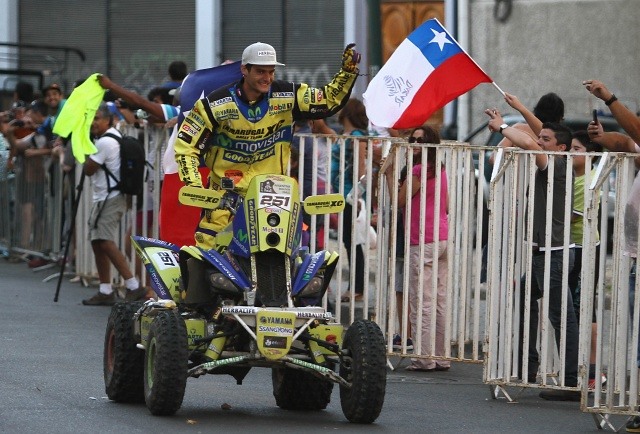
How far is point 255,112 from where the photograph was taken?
9.79 m

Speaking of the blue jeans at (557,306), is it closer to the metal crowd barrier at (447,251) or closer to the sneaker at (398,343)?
the metal crowd barrier at (447,251)

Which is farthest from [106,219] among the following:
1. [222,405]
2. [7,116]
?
[7,116]

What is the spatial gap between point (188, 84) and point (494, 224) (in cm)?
309

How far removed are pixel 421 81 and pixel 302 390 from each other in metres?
3.22

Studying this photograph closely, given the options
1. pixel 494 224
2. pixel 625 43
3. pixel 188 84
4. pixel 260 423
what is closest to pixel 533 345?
pixel 494 224

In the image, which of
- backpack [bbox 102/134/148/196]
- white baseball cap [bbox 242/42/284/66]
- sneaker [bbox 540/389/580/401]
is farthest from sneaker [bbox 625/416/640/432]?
backpack [bbox 102/134/148/196]

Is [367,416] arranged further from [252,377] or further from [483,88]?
[483,88]

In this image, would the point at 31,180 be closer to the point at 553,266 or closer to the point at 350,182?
the point at 350,182

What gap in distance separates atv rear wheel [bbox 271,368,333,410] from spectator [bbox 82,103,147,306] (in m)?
5.83

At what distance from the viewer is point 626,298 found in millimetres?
9203

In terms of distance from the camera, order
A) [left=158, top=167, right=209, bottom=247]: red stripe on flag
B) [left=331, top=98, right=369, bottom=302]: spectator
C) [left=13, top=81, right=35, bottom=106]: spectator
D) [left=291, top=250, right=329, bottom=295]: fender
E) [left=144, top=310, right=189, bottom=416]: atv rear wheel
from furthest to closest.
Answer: [left=13, top=81, right=35, bottom=106]: spectator
[left=158, top=167, right=209, bottom=247]: red stripe on flag
[left=331, top=98, right=369, bottom=302]: spectator
[left=291, top=250, right=329, bottom=295]: fender
[left=144, top=310, right=189, bottom=416]: atv rear wheel

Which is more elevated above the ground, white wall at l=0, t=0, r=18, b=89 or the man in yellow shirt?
white wall at l=0, t=0, r=18, b=89

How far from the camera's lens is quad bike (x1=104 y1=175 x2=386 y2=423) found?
8883 mm

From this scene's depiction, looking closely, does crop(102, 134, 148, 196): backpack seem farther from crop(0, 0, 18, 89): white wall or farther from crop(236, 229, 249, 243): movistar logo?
crop(0, 0, 18, 89): white wall
